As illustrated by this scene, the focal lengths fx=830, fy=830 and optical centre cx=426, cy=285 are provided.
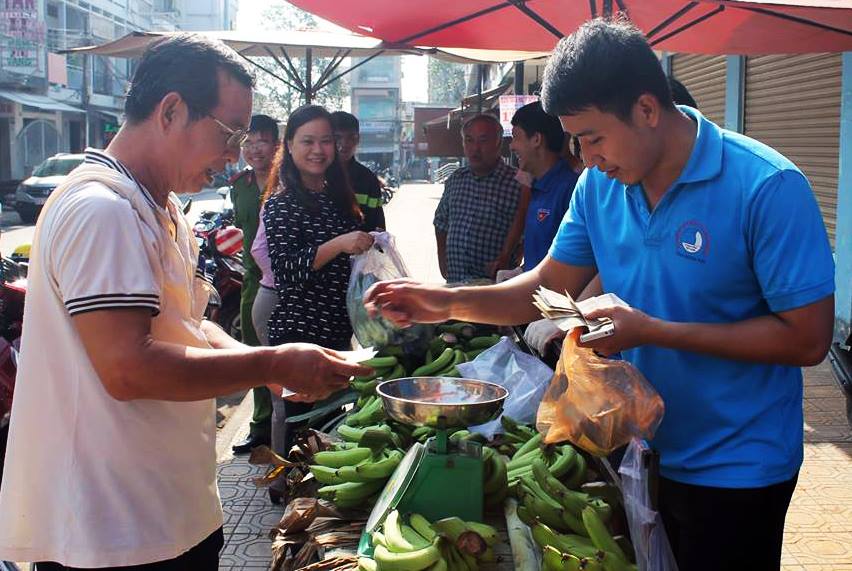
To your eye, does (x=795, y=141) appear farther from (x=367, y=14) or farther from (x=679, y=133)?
(x=679, y=133)

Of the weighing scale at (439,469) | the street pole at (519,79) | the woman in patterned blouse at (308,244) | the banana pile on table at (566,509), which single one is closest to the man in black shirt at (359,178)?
the woman in patterned blouse at (308,244)

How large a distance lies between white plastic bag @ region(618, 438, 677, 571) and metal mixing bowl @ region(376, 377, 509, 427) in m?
0.43

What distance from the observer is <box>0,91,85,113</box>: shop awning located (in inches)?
1246

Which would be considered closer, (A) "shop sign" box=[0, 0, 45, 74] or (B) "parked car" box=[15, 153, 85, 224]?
(B) "parked car" box=[15, 153, 85, 224]

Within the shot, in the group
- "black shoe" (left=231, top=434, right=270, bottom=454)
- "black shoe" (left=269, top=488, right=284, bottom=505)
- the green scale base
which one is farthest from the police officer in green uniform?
the green scale base

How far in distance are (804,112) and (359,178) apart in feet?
16.9

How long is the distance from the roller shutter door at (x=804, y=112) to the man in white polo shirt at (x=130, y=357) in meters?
7.50

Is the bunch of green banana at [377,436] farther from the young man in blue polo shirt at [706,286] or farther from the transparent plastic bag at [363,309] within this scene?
the young man in blue polo shirt at [706,286]

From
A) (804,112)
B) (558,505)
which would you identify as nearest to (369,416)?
(558,505)

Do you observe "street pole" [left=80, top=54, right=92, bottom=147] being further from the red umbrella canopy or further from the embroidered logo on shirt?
the embroidered logo on shirt

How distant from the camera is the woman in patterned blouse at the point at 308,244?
447cm

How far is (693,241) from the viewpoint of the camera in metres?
2.04

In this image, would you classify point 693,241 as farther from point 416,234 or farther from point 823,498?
point 416,234

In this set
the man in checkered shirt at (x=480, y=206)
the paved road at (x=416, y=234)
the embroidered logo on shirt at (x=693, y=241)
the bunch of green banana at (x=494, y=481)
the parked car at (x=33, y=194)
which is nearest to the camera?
the embroidered logo on shirt at (x=693, y=241)
